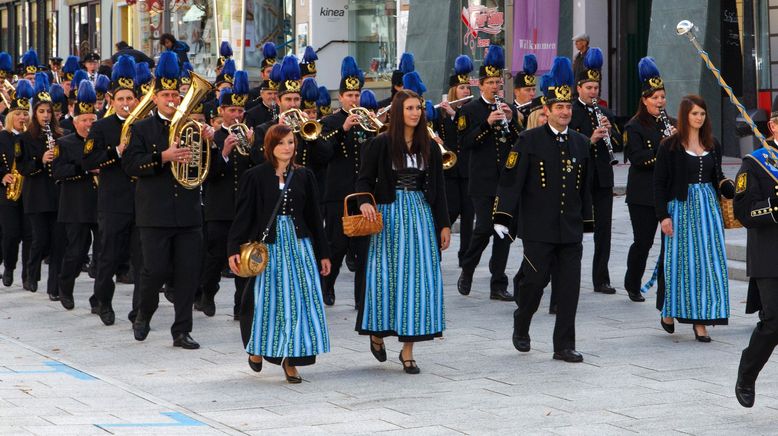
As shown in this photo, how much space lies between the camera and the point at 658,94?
11664 millimetres

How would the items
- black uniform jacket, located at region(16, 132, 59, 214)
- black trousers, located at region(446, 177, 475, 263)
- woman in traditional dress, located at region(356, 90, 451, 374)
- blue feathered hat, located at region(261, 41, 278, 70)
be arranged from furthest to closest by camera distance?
blue feathered hat, located at region(261, 41, 278, 70), black trousers, located at region(446, 177, 475, 263), black uniform jacket, located at region(16, 132, 59, 214), woman in traditional dress, located at region(356, 90, 451, 374)

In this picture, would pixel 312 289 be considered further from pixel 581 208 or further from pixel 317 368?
pixel 581 208

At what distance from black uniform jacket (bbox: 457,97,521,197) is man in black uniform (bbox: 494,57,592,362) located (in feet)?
9.39

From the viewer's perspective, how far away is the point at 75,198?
12.6 meters

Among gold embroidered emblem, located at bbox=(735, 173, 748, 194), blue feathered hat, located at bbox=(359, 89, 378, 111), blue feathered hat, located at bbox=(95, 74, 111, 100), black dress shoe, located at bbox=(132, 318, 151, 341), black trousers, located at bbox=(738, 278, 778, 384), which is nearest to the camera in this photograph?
black trousers, located at bbox=(738, 278, 778, 384)

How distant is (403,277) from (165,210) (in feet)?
6.49

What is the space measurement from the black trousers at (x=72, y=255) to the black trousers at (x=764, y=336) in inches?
257

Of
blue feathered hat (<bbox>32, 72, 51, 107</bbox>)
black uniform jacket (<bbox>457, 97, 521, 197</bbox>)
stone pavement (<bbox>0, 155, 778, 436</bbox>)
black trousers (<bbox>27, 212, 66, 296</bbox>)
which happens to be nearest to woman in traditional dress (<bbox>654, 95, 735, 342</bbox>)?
stone pavement (<bbox>0, 155, 778, 436</bbox>)

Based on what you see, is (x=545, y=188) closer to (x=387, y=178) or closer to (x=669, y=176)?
(x=387, y=178)

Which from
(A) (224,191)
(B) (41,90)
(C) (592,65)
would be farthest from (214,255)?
(C) (592,65)

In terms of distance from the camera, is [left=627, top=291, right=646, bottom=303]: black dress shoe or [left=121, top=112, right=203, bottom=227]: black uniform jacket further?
[left=627, top=291, right=646, bottom=303]: black dress shoe

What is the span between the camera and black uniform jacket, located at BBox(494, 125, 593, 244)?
973 cm

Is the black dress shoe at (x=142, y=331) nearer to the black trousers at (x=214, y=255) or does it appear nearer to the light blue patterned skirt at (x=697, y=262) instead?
the black trousers at (x=214, y=255)

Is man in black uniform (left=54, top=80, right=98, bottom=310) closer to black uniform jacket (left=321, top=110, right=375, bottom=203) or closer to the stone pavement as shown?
the stone pavement
